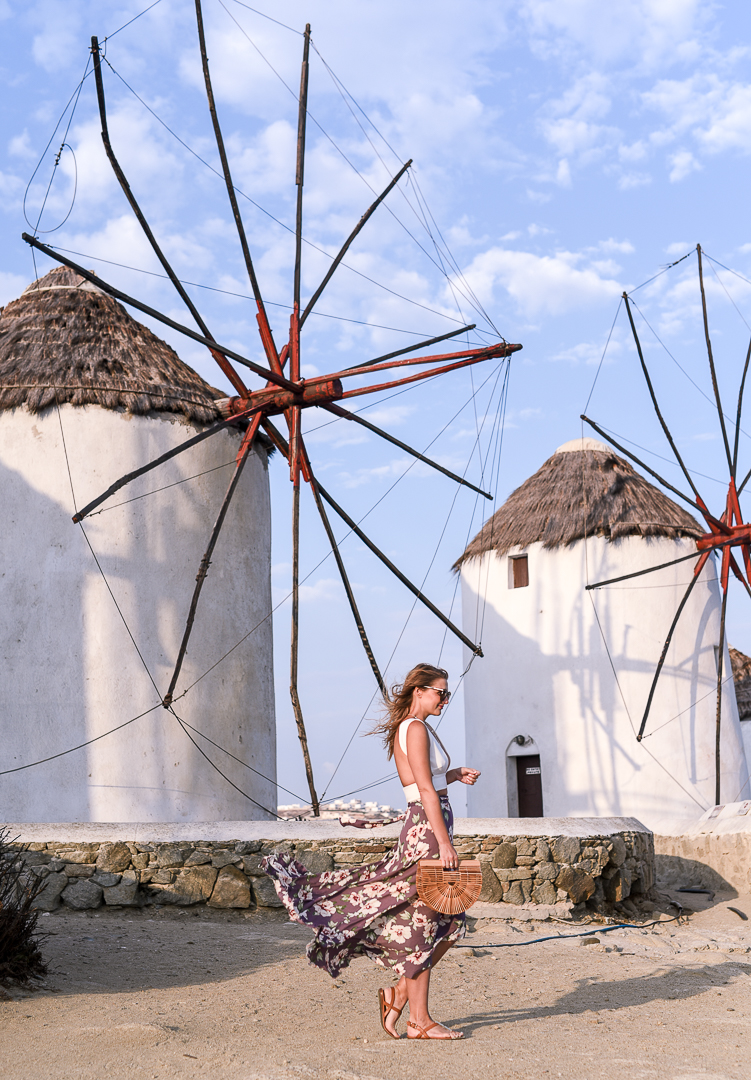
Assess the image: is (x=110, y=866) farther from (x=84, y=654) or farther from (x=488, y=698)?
(x=488, y=698)

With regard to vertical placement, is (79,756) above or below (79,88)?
below

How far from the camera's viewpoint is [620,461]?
1634cm

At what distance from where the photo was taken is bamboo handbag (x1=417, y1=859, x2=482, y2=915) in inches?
146

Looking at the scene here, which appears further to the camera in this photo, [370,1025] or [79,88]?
[79,88]

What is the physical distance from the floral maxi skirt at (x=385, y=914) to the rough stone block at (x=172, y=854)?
3593 mm

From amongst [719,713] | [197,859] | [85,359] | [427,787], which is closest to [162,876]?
[197,859]

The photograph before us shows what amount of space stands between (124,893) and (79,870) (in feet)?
1.18

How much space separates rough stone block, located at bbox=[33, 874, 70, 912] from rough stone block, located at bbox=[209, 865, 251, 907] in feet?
3.36

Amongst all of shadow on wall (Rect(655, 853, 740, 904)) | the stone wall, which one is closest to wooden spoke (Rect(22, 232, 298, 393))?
the stone wall

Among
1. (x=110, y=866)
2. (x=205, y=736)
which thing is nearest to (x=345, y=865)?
(x=110, y=866)

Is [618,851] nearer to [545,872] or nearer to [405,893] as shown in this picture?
[545,872]

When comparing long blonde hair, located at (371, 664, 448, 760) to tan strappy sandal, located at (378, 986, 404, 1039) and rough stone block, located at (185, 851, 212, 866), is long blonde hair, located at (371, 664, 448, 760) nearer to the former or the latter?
tan strappy sandal, located at (378, 986, 404, 1039)

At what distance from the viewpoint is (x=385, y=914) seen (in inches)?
153

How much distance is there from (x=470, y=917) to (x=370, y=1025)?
3352 millimetres
